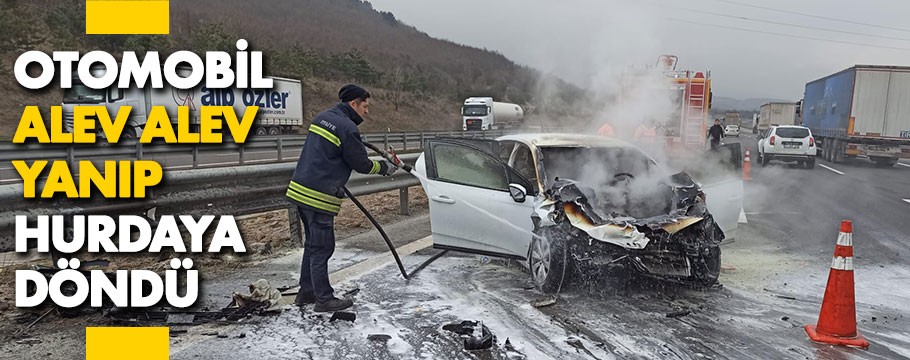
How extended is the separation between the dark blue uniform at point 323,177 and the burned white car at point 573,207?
4.71ft

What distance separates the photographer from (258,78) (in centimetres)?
748

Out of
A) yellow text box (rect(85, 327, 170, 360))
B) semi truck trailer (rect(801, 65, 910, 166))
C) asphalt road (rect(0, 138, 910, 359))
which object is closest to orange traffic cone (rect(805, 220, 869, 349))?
asphalt road (rect(0, 138, 910, 359))

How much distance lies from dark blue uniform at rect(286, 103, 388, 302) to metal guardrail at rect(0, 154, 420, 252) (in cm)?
158

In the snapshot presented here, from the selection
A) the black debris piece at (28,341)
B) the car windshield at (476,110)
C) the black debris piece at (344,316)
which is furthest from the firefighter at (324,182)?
the car windshield at (476,110)

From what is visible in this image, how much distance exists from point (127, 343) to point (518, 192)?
3111mm

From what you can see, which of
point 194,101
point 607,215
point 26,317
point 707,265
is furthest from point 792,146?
point 194,101

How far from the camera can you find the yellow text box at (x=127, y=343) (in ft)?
12.3

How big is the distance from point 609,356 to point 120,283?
11.5 feet

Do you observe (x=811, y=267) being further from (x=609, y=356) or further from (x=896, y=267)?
(x=609, y=356)

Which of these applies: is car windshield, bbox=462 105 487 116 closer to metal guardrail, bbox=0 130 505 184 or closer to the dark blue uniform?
metal guardrail, bbox=0 130 505 184

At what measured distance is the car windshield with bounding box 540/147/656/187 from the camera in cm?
617

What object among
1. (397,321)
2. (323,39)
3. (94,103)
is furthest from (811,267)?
(323,39)

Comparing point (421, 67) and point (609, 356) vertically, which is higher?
point (421, 67)

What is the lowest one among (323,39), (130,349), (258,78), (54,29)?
(130,349)
